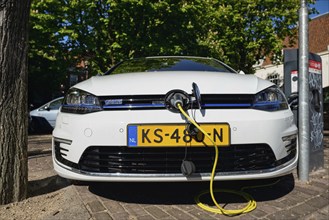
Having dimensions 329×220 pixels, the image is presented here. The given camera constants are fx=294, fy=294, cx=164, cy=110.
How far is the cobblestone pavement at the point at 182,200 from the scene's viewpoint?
220cm

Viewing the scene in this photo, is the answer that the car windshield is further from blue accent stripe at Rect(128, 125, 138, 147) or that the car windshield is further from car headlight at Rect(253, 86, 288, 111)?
blue accent stripe at Rect(128, 125, 138, 147)

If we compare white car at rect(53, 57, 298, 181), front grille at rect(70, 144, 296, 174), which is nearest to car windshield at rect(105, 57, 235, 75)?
white car at rect(53, 57, 298, 181)

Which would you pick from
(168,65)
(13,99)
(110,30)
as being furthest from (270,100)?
(110,30)

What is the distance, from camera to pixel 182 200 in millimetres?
2482

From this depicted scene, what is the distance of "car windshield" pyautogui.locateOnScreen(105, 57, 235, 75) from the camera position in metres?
3.09

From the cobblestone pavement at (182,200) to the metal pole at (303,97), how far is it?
0.71 ft

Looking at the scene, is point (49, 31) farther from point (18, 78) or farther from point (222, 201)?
point (222, 201)

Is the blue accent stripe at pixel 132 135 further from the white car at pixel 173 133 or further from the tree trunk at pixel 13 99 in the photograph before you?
the tree trunk at pixel 13 99

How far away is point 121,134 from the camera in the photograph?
2.08m

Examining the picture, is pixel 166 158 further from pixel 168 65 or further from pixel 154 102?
pixel 168 65

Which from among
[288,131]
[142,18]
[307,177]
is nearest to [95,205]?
[288,131]

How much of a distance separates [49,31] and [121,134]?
1024 cm

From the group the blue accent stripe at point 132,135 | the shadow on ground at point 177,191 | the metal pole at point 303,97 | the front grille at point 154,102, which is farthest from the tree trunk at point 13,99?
the metal pole at point 303,97

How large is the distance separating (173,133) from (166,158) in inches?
7.7
